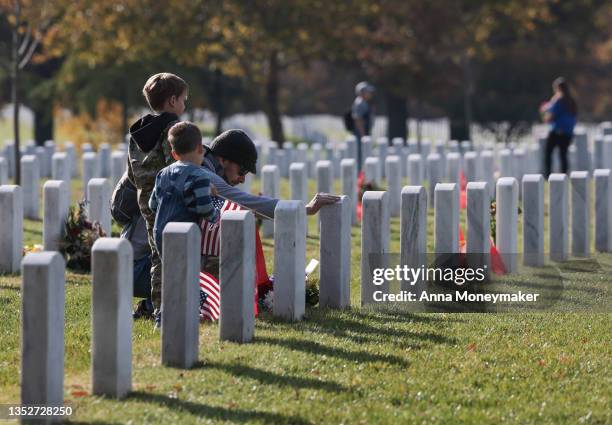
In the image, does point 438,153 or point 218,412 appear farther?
point 438,153

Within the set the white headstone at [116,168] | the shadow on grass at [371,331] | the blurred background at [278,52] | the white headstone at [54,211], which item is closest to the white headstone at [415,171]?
the white headstone at [116,168]

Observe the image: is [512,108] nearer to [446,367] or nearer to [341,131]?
[341,131]

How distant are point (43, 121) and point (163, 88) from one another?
99.7 ft

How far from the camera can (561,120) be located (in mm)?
22188

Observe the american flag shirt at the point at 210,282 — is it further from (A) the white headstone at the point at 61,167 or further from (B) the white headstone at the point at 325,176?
(A) the white headstone at the point at 61,167

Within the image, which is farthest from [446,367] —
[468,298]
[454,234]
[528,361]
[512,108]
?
[512,108]

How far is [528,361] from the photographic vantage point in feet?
26.3

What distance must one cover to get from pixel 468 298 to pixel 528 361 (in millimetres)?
2032

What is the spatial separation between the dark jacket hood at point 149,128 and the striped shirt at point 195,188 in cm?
45

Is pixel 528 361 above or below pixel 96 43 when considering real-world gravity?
below

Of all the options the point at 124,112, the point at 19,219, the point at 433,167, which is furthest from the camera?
the point at 124,112

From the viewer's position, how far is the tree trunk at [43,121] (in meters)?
37.7

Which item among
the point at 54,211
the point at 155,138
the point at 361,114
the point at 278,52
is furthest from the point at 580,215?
the point at 278,52

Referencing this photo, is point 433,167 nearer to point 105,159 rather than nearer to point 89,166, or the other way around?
point 89,166
